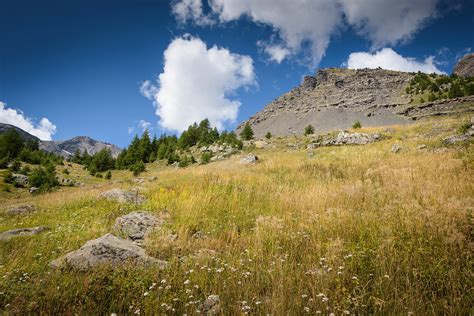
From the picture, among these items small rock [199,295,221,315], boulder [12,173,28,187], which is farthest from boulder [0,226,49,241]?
boulder [12,173,28,187]

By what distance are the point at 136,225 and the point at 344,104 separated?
130794 millimetres

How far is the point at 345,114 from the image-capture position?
99312mm

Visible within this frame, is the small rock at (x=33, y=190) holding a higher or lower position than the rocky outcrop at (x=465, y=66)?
lower

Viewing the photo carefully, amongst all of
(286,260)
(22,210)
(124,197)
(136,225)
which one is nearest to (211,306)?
(286,260)

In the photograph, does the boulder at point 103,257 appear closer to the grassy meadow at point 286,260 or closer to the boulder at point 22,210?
the grassy meadow at point 286,260

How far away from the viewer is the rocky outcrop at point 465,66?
14212 cm

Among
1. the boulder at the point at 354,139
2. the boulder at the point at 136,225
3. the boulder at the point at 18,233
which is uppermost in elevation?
the boulder at the point at 354,139

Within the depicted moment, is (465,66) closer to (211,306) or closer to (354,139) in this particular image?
(354,139)

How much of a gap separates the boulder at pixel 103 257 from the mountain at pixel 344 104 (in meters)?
66.0

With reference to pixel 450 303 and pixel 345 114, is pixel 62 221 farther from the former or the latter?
pixel 345 114

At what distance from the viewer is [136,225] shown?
6027 millimetres

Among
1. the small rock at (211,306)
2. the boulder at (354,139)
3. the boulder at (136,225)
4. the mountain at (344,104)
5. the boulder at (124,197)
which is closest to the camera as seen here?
the small rock at (211,306)

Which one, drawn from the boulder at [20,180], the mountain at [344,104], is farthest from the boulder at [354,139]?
the mountain at [344,104]

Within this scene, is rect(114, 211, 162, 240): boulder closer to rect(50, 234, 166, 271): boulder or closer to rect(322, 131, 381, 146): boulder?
rect(50, 234, 166, 271): boulder
